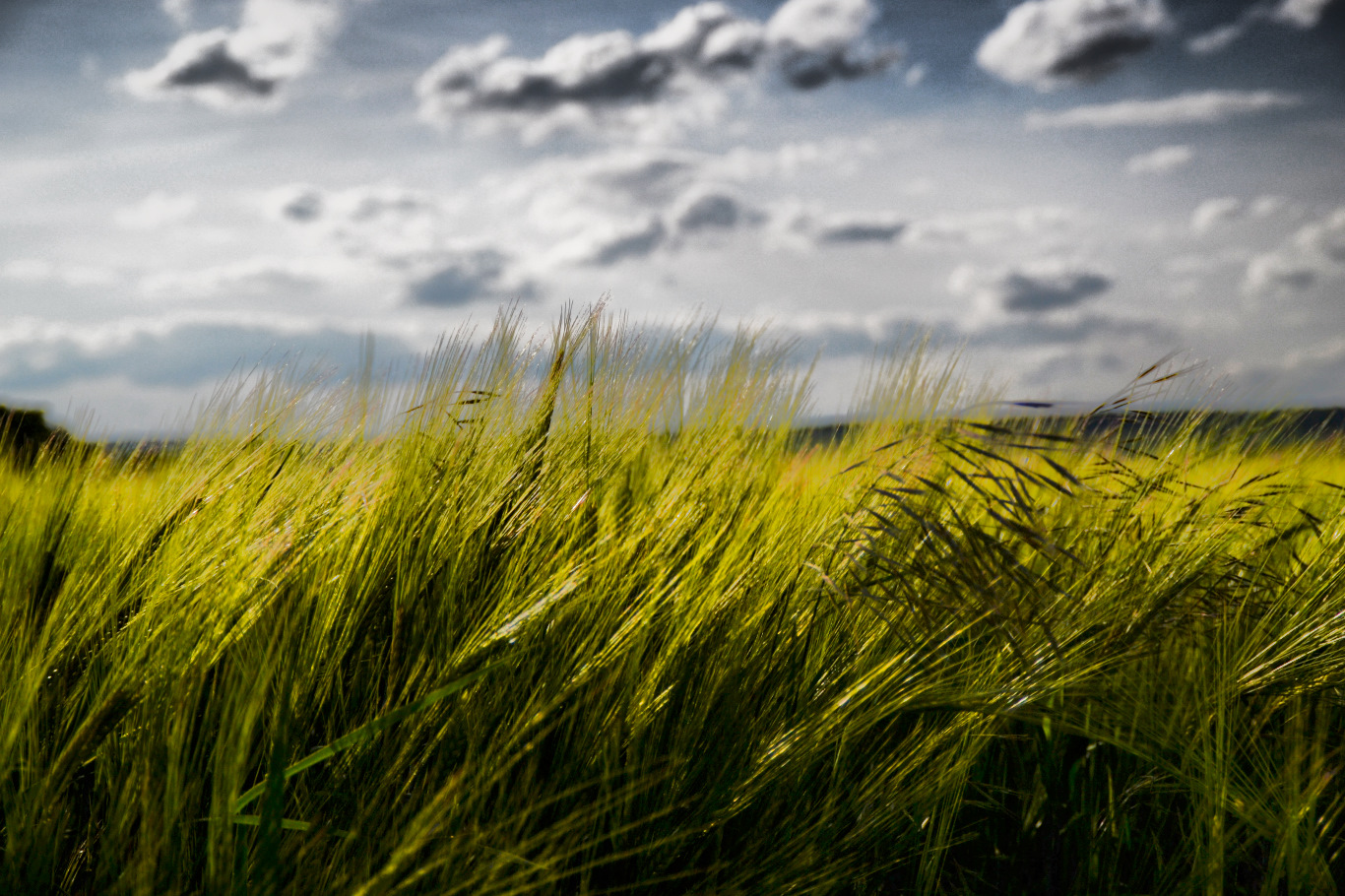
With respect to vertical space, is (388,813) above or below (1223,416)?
below

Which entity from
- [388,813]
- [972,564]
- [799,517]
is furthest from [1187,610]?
[388,813]

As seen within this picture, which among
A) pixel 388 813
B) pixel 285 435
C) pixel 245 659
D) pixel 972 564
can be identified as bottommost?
pixel 388 813

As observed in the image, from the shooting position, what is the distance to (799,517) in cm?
142

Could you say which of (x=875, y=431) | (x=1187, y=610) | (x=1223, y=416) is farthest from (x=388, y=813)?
(x=1223, y=416)

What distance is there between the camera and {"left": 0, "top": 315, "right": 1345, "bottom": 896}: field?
3.25 feet

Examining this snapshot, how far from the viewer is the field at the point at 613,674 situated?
39.0 inches

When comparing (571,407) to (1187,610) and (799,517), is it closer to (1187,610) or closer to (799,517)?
(799,517)

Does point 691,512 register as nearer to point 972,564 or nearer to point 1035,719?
point 972,564

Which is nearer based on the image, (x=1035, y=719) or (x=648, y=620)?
(x=648, y=620)

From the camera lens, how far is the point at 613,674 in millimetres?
1049

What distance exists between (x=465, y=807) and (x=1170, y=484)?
6.71 feet

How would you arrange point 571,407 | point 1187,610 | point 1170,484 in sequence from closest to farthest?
point 1187,610, point 571,407, point 1170,484

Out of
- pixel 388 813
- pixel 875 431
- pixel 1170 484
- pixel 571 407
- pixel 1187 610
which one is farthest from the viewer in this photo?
pixel 1170 484

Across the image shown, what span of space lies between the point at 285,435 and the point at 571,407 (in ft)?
2.09
